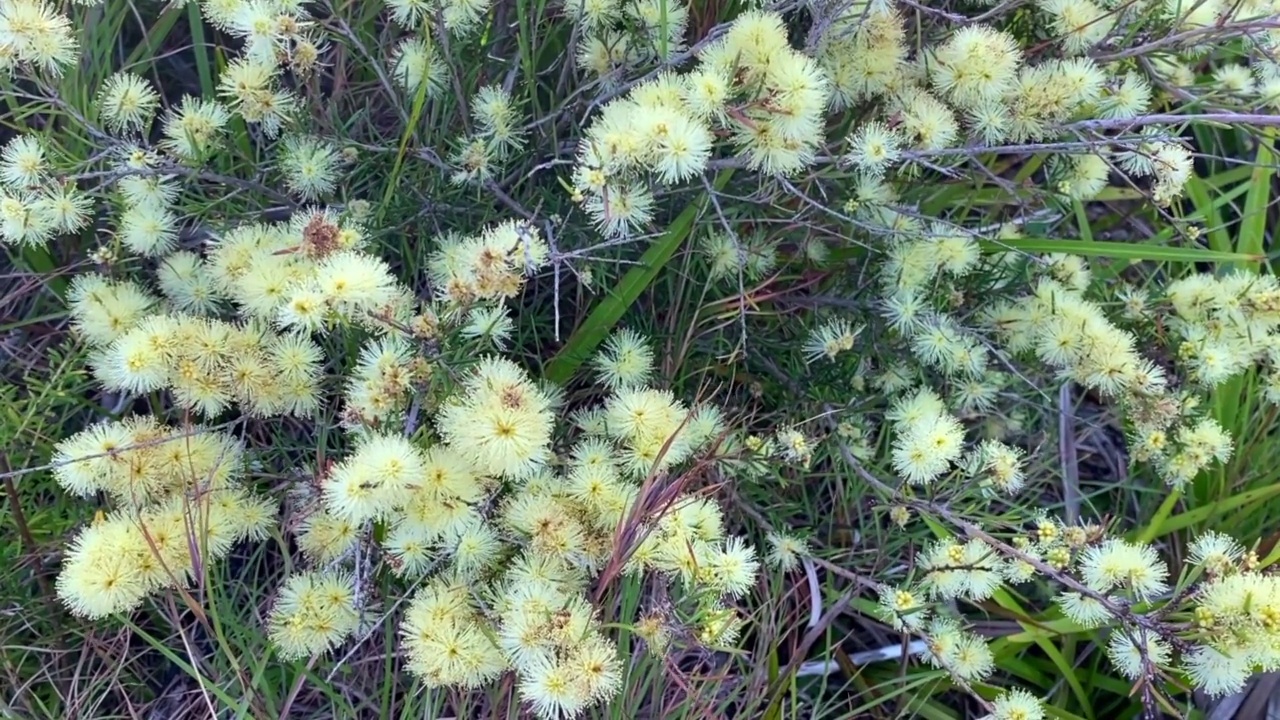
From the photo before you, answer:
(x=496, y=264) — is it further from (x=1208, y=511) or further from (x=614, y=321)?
(x=1208, y=511)

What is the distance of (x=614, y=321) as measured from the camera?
1.28 m

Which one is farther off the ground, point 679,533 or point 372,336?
point 372,336

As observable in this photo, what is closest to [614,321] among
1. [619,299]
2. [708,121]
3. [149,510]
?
[619,299]

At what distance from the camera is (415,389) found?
0.96 m

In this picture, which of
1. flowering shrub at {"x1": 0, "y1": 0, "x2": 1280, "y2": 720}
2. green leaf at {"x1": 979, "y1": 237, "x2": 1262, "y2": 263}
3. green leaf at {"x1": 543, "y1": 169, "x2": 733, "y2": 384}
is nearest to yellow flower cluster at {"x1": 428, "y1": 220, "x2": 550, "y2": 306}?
flowering shrub at {"x1": 0, "y1": 0, "x2": 1280, "y2": 720}

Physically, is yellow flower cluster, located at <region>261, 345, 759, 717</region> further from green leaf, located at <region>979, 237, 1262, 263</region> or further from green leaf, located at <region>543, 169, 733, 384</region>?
green leaf, located at <region>979, 237, 1262, 263</region>

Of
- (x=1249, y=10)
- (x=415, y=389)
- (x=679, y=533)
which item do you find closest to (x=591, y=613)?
(x=679, y=533)

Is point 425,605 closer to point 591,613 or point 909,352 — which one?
point 591,613

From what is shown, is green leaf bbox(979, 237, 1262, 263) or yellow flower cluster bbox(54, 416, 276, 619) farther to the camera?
green leaf bbox(979, 237, 1262, 263)

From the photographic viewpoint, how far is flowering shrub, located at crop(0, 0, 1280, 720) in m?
0.98

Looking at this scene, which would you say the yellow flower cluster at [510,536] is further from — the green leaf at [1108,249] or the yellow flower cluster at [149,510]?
the green leaf at [1108,249]

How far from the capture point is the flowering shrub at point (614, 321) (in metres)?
0.98

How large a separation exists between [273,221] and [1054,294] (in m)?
1.07

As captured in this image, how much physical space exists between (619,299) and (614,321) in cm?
3
